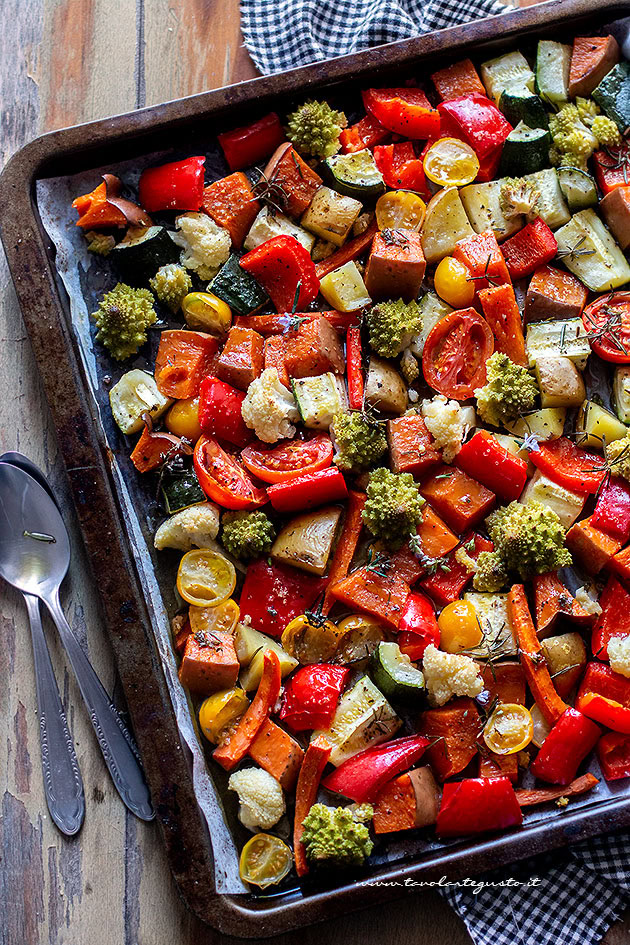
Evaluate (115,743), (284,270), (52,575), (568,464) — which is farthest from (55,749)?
(568,464)

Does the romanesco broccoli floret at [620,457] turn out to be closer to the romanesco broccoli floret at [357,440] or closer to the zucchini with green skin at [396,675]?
the romanesco broccoli floret at [357,440]

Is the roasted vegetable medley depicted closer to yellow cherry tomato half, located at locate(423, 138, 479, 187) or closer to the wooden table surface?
yellow cherry tomato half, located at locate(423, 138, 479, 187)

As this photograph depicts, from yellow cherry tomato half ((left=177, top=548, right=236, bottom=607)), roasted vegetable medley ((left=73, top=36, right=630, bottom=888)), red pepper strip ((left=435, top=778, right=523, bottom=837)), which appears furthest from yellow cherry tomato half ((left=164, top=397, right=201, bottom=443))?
red pepper strip ((left=435, top=778, right=523, bottom=837))

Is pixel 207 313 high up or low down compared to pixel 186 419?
up

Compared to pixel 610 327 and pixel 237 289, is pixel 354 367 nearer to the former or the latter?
pixel 237 289

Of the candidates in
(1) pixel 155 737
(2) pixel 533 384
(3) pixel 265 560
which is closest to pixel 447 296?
(2) pixel 533 384

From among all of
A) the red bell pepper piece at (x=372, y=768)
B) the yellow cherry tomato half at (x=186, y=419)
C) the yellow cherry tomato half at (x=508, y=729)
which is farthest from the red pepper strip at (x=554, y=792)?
the yellow cherry tomato half at (x=186, y=419)

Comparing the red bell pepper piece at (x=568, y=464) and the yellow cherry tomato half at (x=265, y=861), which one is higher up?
the red bell pepper piece at (x=568, y=464)
